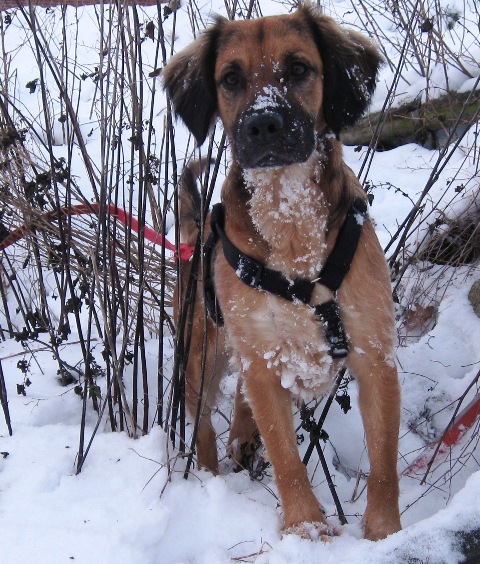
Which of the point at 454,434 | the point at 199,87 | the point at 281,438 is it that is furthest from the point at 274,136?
the point at 454,434

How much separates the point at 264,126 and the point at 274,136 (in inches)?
1.8

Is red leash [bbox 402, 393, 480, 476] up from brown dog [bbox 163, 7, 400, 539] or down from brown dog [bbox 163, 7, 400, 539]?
down

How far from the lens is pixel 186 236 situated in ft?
10.4

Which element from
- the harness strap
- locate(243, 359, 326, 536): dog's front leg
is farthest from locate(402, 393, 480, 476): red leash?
the harness strap

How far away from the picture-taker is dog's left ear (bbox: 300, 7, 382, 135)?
7.55 feet

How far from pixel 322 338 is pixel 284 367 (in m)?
0.20

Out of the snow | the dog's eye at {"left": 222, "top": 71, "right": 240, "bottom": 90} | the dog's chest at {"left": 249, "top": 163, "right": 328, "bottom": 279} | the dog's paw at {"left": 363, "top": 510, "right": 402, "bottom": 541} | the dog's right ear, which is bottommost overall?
the dog's paw at {"left": 363, "top": 510, "right": 402, "bottom": 541}

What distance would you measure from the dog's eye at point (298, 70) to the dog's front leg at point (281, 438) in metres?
1.04

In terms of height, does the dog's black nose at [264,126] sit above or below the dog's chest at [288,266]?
above

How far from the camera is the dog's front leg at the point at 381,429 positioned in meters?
2.20

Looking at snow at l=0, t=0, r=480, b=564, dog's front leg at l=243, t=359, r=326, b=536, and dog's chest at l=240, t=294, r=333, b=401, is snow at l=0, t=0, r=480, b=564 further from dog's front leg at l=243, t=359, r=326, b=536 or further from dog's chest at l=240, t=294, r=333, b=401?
dog's chest at l=240, t=294, r=333, b=401

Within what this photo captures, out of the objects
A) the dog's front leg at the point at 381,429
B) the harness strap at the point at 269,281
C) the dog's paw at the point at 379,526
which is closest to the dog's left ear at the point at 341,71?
the harness strap at the point at 269,281

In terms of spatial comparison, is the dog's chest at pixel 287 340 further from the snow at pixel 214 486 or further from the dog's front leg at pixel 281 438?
the snow at pixel 214 486

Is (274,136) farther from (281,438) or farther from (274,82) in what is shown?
(281,438)
